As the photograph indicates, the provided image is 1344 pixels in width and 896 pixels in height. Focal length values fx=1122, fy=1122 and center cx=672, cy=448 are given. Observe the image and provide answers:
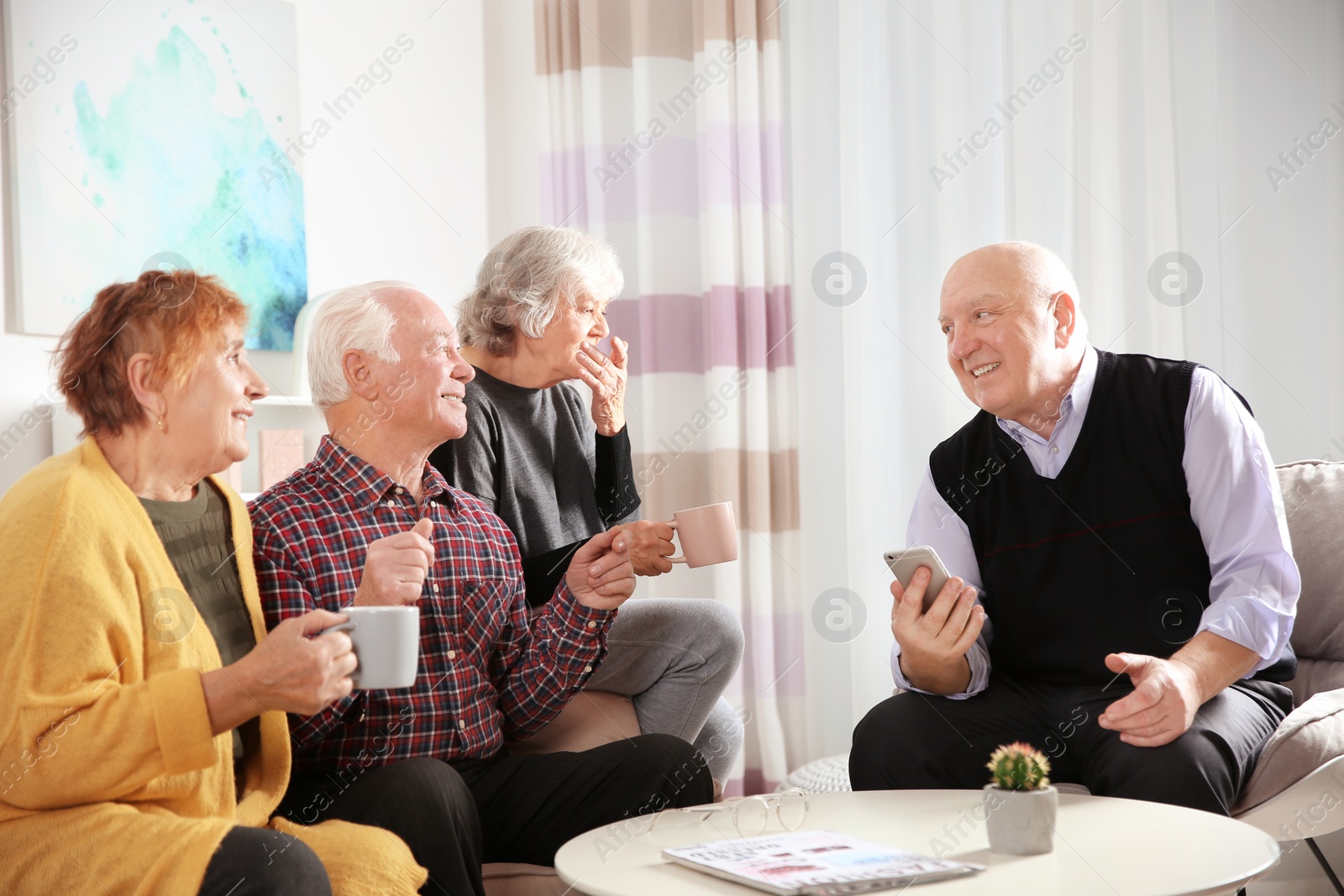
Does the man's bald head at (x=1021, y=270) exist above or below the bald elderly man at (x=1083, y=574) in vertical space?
above

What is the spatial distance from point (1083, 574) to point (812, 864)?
92 centimetres

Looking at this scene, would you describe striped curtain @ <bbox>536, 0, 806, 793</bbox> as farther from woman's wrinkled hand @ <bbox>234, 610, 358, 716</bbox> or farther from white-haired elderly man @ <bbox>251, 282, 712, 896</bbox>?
woman's wrinkled hand @ <bbox>234, 610, 358, 716</bbox>

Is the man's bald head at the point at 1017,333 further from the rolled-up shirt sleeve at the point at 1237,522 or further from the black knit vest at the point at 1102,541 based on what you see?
the rolled-up shirt sleeve at the point at 1237,522

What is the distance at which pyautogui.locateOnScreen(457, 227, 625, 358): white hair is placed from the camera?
2211 millimetres

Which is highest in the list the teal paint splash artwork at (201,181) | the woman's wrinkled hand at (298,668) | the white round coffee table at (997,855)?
the teal paint splash artwork at (201,181)

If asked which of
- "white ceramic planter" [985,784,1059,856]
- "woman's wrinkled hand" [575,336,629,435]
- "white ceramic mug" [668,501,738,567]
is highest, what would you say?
"woman's wrinkled hand" [575,336,629,435]

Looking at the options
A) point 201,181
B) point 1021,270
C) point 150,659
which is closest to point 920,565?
point 1021,270

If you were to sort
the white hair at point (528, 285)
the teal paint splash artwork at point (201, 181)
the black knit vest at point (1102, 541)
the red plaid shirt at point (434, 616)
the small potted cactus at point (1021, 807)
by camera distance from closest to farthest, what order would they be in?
the small potted cactus at point (1021, 807)
the red plaid shirt at point (434, 616)
the black knit vest at point (1102, 541)
the white hair at point (528, 285)
the teal paint splash artwork at point (201, 181)

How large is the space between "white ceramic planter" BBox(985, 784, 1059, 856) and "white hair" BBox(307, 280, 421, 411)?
106 centimetres

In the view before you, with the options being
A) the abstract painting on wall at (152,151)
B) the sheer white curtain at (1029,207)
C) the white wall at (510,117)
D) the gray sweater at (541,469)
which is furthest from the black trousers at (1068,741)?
the white wall at (510,117)

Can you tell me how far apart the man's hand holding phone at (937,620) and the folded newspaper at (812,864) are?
1.59ft

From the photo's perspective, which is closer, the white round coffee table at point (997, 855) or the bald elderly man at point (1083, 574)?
the white round coffee table at point (997, 855)

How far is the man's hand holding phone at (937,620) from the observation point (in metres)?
1.67

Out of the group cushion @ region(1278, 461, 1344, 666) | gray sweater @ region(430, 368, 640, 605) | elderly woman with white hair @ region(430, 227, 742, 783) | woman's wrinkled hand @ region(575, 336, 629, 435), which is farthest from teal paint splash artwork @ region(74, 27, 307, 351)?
cushion @ region(1278, 461, 1344, 666)
